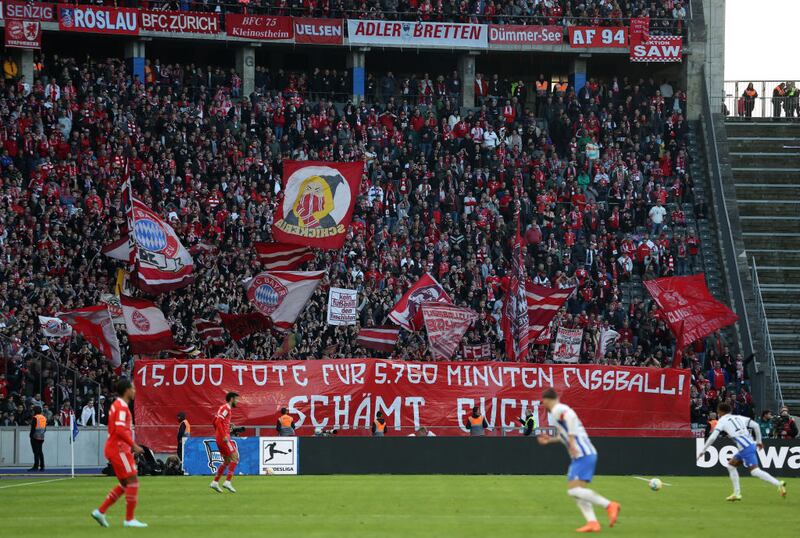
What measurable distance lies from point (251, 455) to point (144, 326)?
5585 mm

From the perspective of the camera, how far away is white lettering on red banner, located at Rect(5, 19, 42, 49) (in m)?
54.3

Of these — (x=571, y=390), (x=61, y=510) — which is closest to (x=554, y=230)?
(x=571, y=390)

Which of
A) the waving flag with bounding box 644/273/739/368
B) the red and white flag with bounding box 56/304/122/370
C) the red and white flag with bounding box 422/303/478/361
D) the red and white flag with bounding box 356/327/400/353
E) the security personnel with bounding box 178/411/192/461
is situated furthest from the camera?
the red and white flag with bounding box 356/327/400/353

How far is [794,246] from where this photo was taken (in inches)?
2127

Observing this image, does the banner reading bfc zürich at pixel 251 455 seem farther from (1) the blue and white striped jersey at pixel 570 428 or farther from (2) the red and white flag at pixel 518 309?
(1) the blue and white striped jersey at pixel 570 428

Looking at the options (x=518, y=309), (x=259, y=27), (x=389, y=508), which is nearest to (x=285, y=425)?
(x=518, y=309)

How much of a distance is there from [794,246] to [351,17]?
2123 cm

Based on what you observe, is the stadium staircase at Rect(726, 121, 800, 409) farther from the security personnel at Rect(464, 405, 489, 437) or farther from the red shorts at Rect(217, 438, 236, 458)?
the red shorts at Rect(217, 438, 236, 458)

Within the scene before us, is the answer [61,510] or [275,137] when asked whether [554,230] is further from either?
[61,510]

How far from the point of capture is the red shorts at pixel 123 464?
66.5 ft

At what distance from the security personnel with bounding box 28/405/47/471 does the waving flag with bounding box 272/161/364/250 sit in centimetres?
845

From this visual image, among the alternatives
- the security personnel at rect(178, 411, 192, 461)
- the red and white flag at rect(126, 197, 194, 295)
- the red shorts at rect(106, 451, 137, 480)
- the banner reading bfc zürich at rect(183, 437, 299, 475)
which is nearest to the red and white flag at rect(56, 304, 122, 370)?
the red and white flag at rect(126, 197, 194, 295)

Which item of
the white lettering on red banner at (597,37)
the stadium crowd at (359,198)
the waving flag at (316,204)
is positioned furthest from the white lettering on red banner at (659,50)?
the waving flag at (316,204)

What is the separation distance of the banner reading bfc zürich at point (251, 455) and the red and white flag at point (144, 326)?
453 cm
